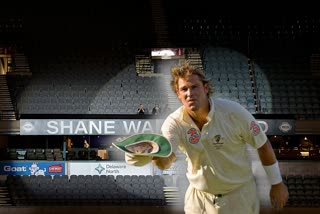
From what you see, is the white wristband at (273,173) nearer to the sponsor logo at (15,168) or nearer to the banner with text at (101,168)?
the banner with text at (101,168)

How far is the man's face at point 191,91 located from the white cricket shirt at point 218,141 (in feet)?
0.49

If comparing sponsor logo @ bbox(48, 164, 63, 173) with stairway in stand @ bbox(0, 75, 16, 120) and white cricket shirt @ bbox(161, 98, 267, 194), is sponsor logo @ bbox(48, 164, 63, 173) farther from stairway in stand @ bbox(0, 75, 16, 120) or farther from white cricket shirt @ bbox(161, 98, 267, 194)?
white cricket shirt @ bbox(161, 98, 267, 194)

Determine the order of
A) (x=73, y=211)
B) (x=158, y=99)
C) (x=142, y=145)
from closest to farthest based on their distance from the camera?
(x=142, y=145) < (x=73, y=211) < (x=158, y=99)

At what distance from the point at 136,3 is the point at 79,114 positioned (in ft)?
22.2

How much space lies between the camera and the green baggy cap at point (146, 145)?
10.7ft

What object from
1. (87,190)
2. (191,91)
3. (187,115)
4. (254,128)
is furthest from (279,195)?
(87,190)

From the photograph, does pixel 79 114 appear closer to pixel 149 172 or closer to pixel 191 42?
pixel 149 172

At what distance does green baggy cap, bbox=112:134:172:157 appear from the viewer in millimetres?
3254

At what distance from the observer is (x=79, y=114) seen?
15.5 meters

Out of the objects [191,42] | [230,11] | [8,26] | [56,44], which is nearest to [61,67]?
[56,44]

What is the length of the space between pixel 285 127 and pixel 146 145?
1229 cm

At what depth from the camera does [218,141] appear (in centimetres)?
346

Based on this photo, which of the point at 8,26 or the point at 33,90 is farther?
the point at 8,26

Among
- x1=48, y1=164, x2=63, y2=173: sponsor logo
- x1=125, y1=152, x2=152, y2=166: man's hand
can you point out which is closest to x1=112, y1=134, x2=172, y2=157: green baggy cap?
x1=125, y1=152, x2=152, y2=166: man's hand
